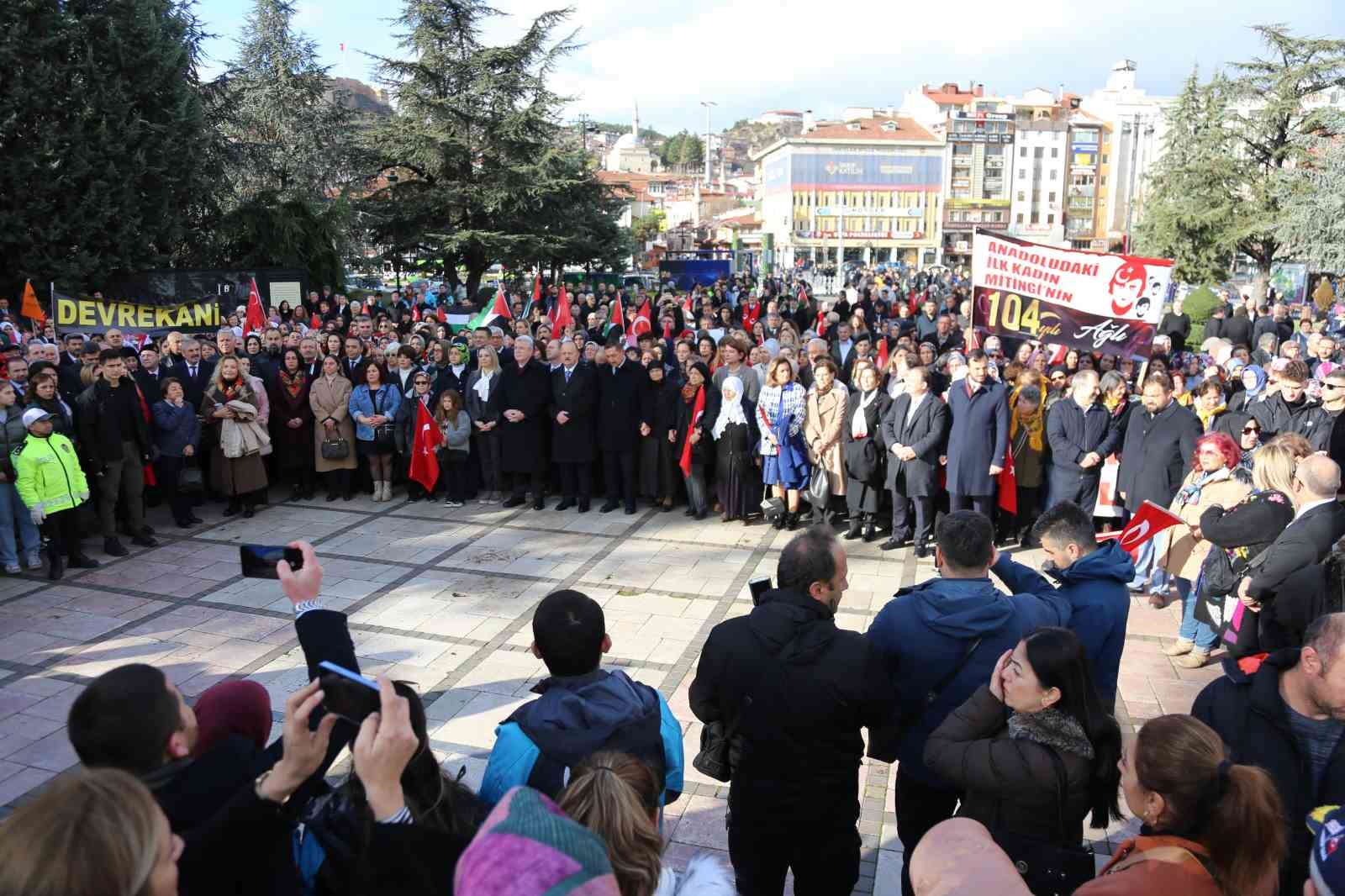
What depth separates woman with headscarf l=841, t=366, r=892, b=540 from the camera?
8.39 metres

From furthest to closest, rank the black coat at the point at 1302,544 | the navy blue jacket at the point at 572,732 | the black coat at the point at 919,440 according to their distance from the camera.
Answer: the black coat at the point at 919,440, the black coat at the point at 1302,544, the navy blue jacket at the point at 572,732

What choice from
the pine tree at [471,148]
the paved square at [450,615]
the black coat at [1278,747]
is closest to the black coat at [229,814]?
the paved square at [450,615]

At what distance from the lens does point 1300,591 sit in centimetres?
405

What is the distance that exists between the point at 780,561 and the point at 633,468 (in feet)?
21.2

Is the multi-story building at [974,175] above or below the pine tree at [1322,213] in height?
above

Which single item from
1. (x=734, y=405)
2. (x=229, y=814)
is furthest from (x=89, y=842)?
(x=734, y=405)

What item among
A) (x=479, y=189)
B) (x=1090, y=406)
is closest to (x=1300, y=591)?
(x=1090, y=406)

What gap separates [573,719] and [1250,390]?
8.20 meters

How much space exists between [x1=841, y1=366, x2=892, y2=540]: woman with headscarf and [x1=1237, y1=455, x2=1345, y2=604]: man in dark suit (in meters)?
4.13

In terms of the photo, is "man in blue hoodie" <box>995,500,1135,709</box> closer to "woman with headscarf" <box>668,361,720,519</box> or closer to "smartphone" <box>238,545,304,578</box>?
"smartphone" <box>238,545,304,578</box>

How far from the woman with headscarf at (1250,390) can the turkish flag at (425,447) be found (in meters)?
7.49

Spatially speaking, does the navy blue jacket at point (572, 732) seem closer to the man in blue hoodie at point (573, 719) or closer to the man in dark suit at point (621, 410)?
the man in blue hoodie at point (573, 719)

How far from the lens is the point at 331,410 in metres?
9.88

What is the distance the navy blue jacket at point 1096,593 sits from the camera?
3.46 metres
